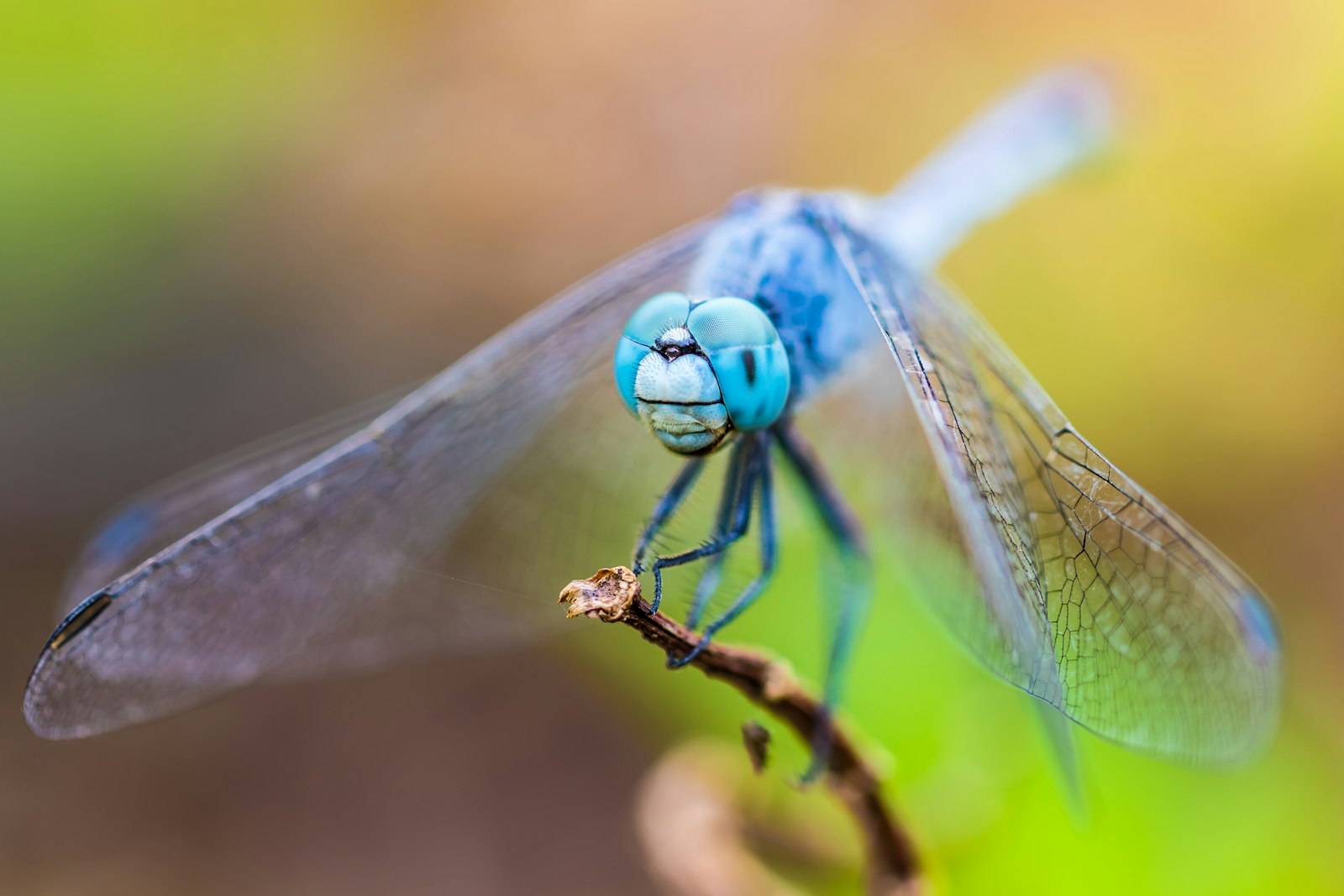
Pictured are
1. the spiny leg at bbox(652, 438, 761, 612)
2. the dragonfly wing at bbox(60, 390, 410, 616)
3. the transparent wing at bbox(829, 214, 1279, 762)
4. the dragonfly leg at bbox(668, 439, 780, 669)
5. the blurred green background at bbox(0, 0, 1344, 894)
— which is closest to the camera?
the transparent wing at bbox(829, 214, 1279, 762)

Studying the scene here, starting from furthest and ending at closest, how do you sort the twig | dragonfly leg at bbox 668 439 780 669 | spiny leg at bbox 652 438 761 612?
dragonfly leg at bbox 668 439 780 669, spiny leg at bbox 652 438 761 612, the twig

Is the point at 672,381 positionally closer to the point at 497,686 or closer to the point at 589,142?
the point at 497,686

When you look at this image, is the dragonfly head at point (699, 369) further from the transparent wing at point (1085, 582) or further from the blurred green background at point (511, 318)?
the blurred green background at point (511, 318)

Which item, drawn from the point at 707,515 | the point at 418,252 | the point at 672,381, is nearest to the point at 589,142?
the point at 418,252

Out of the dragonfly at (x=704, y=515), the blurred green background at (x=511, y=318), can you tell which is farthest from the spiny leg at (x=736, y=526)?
the blurred green background at (x=511, y=318)

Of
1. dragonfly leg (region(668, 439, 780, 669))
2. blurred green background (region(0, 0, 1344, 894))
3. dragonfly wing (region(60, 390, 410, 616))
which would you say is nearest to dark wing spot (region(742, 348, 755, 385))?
dragonfly leg (region(668, 439, 780, 669))

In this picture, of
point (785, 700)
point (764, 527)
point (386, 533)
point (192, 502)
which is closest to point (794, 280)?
point (764, 527)

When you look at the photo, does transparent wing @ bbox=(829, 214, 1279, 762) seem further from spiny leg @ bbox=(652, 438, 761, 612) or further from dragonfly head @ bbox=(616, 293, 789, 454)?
spiny leg @ bbox=(652, 438, 761, 612)
